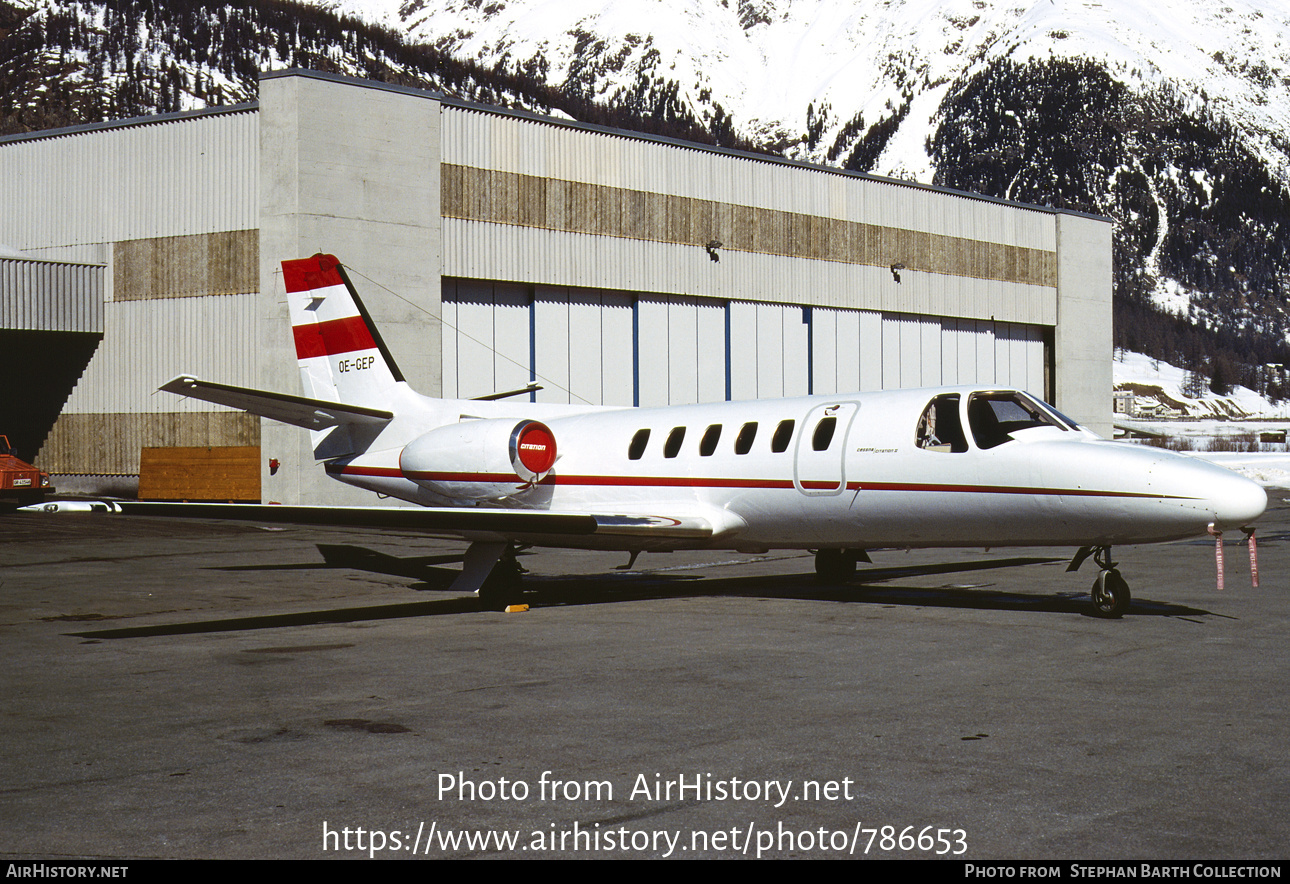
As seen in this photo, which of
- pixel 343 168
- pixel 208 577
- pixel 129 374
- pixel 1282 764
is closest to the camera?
pixel 1282 764

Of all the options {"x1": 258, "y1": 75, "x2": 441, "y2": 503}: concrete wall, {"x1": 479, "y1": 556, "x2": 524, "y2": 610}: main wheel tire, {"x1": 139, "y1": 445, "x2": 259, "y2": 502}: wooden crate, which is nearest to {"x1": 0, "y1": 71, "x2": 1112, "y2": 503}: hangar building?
{"x1": 258, "y1": 75, "x2": 441, "y2": 503}: concrete wall

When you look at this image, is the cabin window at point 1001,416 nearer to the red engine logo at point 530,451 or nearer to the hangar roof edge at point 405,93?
the red engine logo at point 530,451

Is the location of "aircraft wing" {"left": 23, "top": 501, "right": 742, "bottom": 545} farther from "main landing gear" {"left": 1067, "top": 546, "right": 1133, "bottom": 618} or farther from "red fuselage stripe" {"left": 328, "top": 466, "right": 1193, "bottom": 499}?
"main landing gear" {"left": 1067, "top": 546, "right": 1133, "bottom": 618}

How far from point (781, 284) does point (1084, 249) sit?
54.7 feet

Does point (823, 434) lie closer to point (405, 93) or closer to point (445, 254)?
point (445, 254)

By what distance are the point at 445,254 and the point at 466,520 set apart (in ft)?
72.3

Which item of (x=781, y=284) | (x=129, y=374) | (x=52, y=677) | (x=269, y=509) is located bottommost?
(x=52, y=677)

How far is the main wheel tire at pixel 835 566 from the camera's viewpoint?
18.0 m

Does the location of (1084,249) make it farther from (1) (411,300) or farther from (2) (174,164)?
(2) (174,164)

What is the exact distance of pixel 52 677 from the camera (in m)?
10.7

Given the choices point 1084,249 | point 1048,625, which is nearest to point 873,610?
point 1048,625

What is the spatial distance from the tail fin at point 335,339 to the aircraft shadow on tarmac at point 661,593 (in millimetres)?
2791

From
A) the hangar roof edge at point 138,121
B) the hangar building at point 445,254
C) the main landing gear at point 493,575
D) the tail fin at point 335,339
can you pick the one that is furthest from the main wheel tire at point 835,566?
the hangar roof edge at point 138,121

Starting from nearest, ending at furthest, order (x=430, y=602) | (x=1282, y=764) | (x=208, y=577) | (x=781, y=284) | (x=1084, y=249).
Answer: (x=1282, y=764)
(x=430, y=602)
(x=208, y=577)
(x=781, y=284)
(x=1084, y=249)
